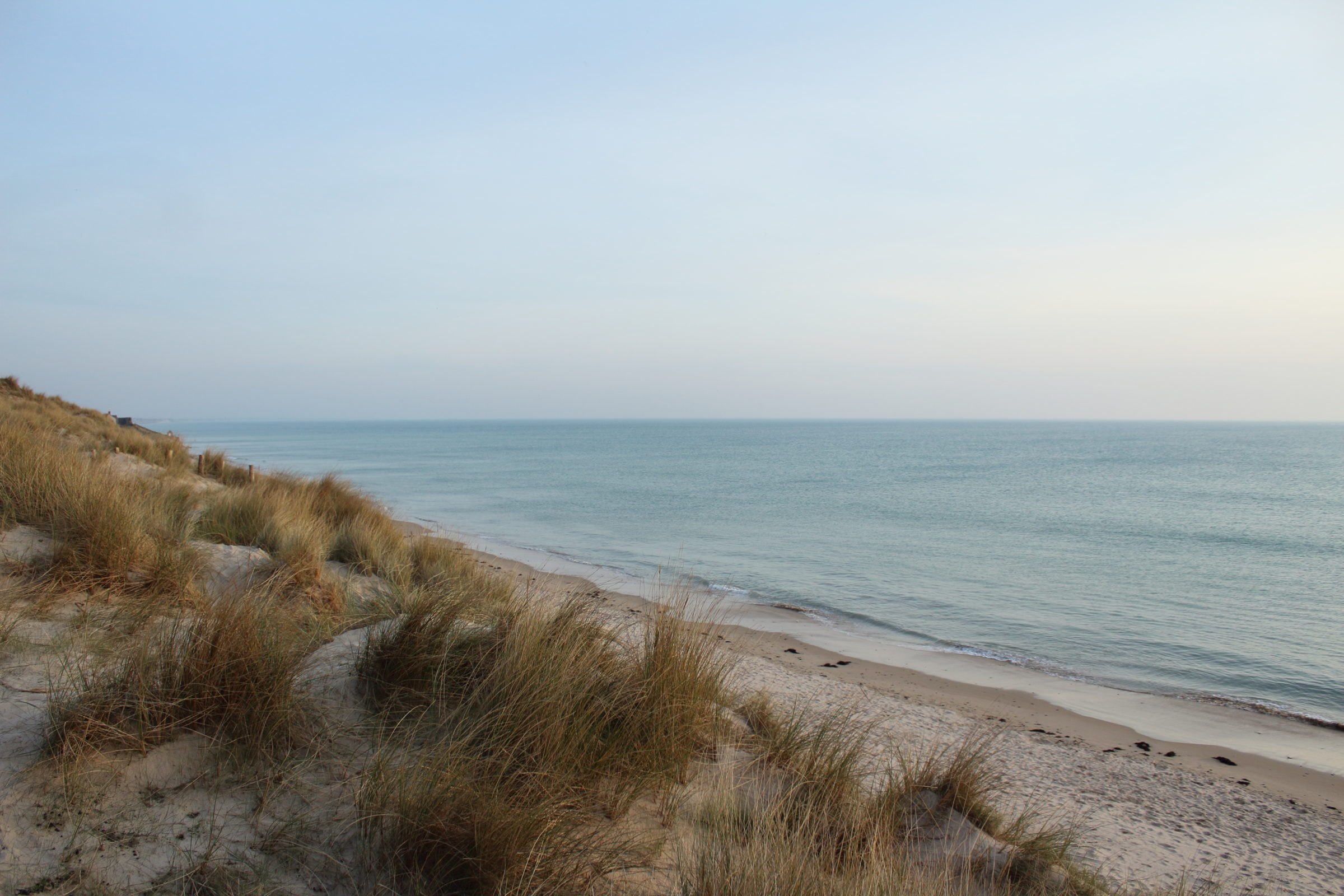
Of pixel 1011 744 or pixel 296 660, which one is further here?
pixel 1011 744

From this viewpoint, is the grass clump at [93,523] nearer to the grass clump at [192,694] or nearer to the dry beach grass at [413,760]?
the dry beach grass at [413,760]

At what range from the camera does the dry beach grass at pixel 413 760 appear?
2736mm

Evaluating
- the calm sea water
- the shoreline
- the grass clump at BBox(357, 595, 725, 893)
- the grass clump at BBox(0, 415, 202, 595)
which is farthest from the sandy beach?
the grass clump at BBox(0, 415, 202, 595)

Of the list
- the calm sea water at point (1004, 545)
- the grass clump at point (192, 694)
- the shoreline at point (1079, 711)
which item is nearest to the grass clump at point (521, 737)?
the grass clump at point (192, 694)

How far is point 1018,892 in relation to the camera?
146 inches

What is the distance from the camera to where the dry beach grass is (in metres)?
2.74

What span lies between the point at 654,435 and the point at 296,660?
15243 centimetres

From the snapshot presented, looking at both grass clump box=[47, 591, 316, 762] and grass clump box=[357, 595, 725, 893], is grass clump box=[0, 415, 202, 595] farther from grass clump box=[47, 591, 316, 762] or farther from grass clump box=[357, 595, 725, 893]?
grass clump box=[357, 595, 725, 893]

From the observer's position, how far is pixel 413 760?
3273 mm

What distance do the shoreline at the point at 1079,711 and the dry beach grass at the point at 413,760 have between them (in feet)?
9.02

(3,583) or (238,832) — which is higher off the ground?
(3,583)

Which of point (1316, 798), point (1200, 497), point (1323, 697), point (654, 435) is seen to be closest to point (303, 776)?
point (1316, 798)

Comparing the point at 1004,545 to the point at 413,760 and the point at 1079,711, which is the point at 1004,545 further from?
the point at 413,760

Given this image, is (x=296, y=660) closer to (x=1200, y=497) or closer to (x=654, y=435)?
(x=1200, y=497)
